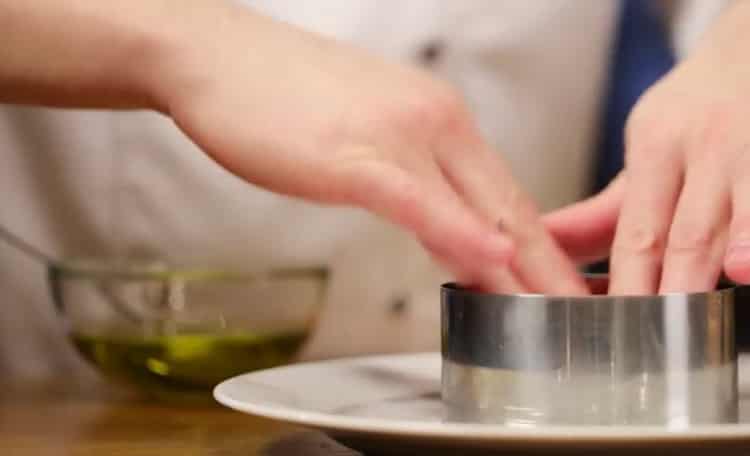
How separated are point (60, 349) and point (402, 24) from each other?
377mm

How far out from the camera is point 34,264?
101 cm

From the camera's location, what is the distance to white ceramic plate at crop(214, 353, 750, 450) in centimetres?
43

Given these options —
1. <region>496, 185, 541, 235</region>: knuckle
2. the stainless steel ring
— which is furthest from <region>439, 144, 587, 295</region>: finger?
the stainless steel ring

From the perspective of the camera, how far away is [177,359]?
0.74 meters

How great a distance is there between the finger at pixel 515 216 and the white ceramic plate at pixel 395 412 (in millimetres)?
77

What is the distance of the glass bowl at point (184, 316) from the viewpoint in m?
0.76

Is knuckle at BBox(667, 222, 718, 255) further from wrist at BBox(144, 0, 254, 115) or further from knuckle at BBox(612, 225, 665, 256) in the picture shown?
wrist at BBox(144, 0, 254, 115)

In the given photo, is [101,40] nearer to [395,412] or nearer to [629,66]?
[395,412]

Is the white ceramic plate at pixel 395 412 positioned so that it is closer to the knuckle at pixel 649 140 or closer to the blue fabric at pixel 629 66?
the knuckle at pixel 649 140

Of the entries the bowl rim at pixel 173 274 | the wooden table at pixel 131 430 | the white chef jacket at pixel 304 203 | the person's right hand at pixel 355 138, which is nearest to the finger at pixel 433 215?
the person's right hand at pixel 355 138

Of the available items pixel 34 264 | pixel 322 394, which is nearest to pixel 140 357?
pixel 322 394

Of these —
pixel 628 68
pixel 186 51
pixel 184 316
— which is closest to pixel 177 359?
pixel 184 316

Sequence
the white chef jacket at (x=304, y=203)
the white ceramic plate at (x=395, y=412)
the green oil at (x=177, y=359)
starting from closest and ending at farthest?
the white ceramic plate at (x=395, y=412), the green oil at (x=177, y=359), the white chef jacket at (x=304, y=203)

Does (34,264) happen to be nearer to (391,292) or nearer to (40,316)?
(40,316)
